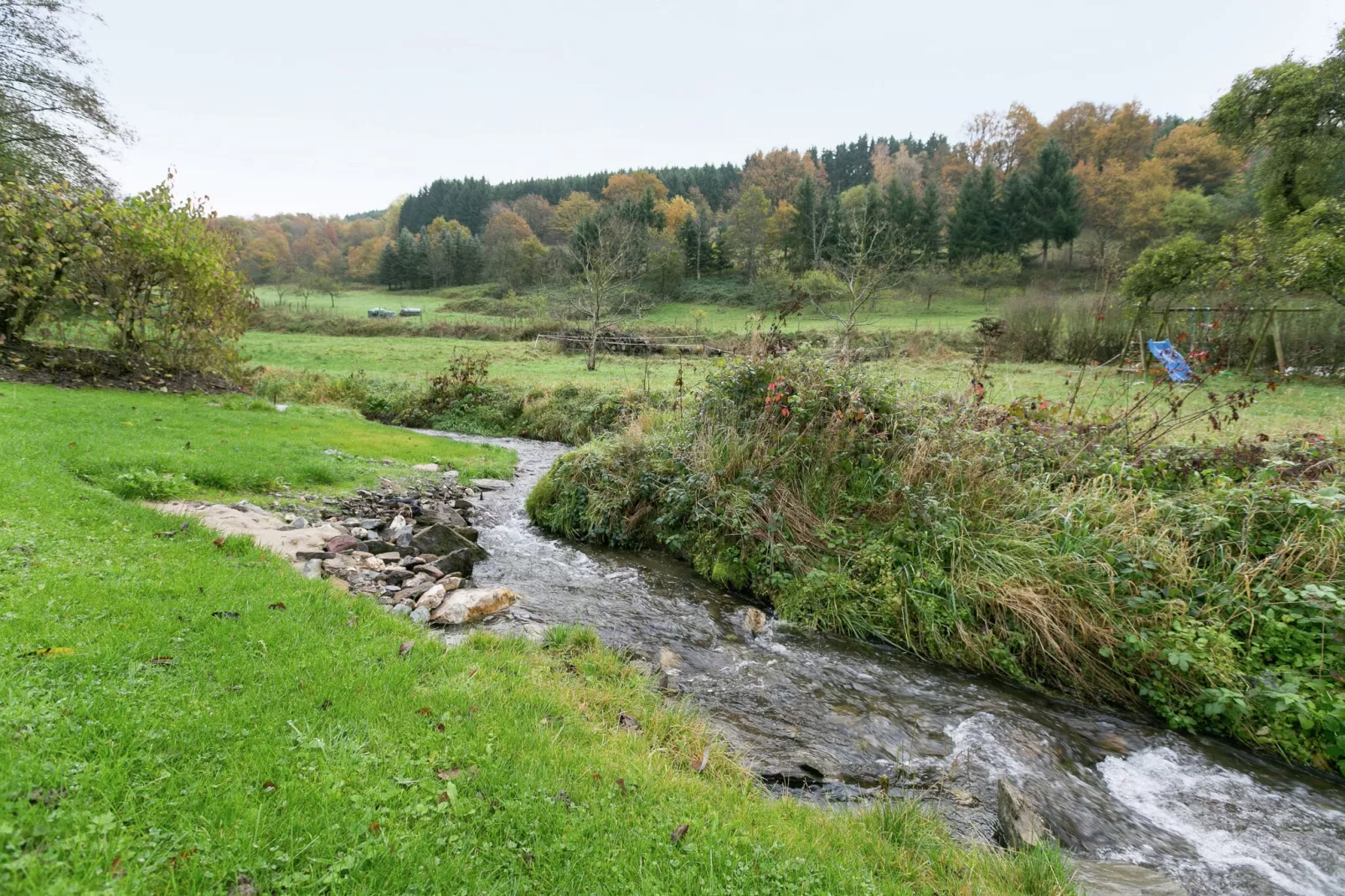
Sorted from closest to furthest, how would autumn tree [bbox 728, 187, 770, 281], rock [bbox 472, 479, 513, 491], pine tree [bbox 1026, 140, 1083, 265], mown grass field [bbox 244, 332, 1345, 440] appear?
mown grass field [bbox 244, 332, 1345, 440], rock [bbox 472, 479, 513, 491], pine tree [bbox 1026, 140, 1083, 265], autumn tree [bbox 728, 187, 770, 281]

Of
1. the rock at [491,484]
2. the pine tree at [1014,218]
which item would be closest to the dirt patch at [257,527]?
the rock at [491,484]

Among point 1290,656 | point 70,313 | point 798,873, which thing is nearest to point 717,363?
point 1290,656

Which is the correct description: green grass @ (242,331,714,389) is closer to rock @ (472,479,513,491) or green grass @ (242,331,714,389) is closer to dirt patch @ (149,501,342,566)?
rock @ (472,479,513,491)

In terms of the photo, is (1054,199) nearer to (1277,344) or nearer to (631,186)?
(1277,344)

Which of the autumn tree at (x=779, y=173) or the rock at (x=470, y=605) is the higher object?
the autumn tree at (x=779, y=173)

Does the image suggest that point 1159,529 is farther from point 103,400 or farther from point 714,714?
point 103,400

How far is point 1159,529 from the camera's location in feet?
19.3

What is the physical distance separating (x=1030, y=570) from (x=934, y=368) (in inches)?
752

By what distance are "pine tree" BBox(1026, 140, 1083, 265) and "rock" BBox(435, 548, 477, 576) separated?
6851 centimetres

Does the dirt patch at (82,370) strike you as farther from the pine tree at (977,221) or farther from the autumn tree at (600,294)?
the pine tree at (977,221)

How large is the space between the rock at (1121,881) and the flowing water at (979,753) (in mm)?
230

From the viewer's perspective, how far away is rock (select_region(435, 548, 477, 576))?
274 inches

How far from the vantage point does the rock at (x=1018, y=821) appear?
3309 mm

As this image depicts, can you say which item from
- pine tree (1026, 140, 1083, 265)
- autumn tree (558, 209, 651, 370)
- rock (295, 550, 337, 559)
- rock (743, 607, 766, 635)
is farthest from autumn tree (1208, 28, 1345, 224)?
pine tree (1026, 140, 1083, 265)
